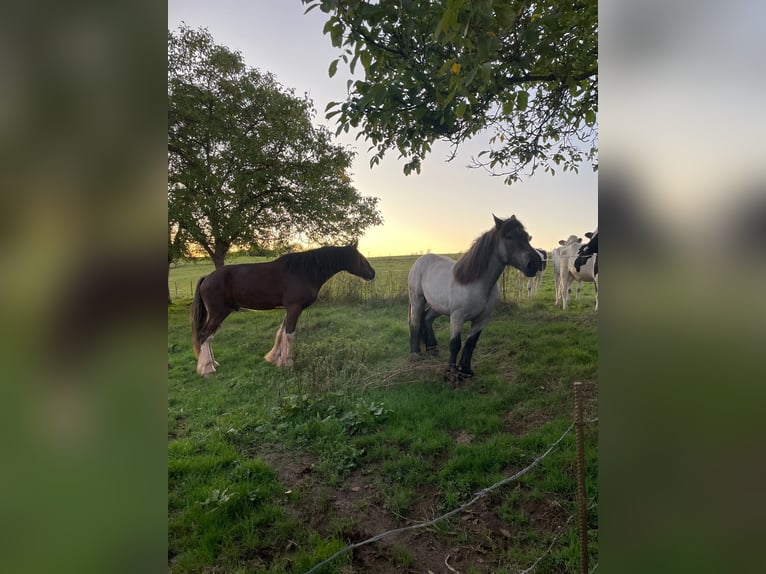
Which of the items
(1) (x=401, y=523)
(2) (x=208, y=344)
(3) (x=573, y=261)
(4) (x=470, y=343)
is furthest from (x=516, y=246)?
(2) (x=208, y=344)

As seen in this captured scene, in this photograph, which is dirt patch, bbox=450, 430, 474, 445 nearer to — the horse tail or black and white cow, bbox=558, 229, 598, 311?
black and white cow, bbox=558, 229, 598, 311

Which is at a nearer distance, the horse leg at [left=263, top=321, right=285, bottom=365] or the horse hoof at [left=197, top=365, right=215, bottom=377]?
the horse hoof at [left=197, top=365, right=215, bottom=377]

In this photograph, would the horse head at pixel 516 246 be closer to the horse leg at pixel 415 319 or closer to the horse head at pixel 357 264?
the horse leg at pixel 415 319

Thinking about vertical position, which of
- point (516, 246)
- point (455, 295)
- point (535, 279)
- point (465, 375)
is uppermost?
point (516, 246)

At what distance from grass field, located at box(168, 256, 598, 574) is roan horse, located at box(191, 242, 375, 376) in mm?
71

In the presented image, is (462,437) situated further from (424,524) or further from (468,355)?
(424,524)

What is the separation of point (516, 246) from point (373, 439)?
182cm

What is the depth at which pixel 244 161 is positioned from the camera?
2562 mm

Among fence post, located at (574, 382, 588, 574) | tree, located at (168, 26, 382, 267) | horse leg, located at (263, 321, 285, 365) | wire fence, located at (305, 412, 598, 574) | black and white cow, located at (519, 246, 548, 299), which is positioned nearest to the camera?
fence post, located at (574, 382, 588, 574)

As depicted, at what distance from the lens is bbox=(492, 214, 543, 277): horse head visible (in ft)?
9.68

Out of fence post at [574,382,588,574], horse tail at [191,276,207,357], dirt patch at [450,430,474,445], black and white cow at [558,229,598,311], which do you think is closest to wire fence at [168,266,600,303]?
black and white cow at [558,229,598,311]
